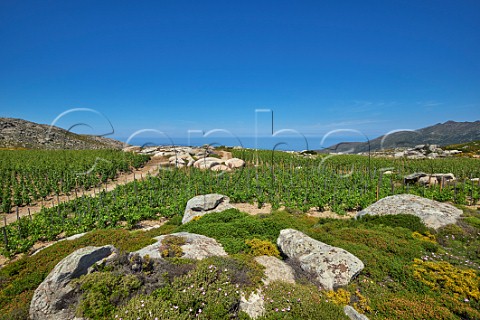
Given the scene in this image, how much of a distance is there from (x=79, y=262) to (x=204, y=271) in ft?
8.78

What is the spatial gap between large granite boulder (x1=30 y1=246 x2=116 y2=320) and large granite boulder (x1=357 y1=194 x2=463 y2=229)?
42.8 feet

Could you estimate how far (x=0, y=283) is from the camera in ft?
22.1

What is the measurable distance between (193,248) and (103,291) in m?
2.73

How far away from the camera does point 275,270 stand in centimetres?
662

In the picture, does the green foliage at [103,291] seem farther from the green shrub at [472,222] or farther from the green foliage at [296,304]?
the green shrub at [472,222]

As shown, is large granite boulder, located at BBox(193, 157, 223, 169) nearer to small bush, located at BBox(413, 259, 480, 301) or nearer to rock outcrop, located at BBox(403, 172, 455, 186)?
rock outcrop, located at BBox(403, 172, 455, 186)

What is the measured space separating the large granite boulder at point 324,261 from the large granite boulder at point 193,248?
93.7 inches

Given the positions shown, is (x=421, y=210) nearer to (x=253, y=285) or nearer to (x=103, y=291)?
(x=253, y=285)

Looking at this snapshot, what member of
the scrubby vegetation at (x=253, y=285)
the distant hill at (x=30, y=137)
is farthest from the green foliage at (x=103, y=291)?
the distant hill at (x=30, y=137)

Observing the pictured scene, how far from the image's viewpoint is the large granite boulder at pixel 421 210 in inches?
417

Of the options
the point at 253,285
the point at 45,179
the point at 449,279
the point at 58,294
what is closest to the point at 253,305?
the point at 253,285

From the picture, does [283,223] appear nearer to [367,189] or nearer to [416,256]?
[416,256]

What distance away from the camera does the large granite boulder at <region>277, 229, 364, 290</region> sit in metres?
6.32

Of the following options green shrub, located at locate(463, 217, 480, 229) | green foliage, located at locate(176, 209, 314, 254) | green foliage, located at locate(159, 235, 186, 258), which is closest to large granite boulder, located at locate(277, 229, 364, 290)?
green foliage, located at locate(176, 209, 314, 254)
